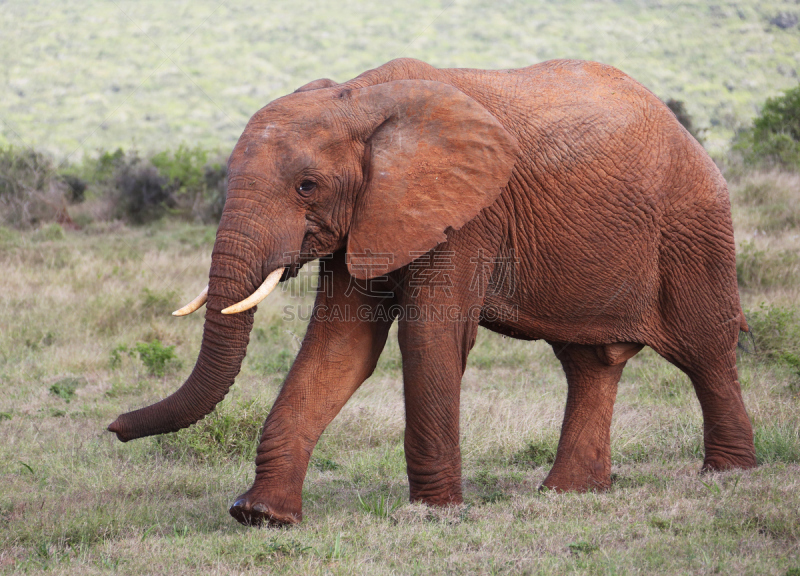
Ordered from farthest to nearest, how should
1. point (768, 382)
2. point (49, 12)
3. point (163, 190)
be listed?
point (49, 12)
point (163, 190)
point (768, 382)

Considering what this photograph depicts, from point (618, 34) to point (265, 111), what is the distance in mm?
53377

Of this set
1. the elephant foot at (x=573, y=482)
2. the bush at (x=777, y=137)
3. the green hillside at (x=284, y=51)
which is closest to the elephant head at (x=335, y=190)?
the elephant foot at (x=573, y=482)

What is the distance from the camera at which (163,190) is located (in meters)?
22.5

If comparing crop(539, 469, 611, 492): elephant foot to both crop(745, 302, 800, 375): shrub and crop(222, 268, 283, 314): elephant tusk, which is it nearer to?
crop(222, 268, 283, 314): elephant tusk

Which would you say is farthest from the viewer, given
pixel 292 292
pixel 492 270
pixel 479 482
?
pixel 292 292

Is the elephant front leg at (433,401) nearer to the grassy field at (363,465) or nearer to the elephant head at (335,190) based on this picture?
the grassy field at (363,465)

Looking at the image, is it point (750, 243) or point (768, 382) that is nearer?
point (768, 382)

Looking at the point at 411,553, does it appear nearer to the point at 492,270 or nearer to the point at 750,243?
the point at 492,270

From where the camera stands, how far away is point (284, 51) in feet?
184

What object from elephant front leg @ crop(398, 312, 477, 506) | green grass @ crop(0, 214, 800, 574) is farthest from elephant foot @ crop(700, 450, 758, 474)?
elephant front leg @ crop(398, 312, 477, 506)

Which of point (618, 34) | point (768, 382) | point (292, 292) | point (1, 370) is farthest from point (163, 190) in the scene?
point (618, 34)

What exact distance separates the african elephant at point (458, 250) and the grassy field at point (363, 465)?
475 millimetres

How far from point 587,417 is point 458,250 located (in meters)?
1.87

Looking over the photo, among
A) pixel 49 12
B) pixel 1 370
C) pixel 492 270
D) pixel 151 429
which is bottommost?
→ pixel 1 370
